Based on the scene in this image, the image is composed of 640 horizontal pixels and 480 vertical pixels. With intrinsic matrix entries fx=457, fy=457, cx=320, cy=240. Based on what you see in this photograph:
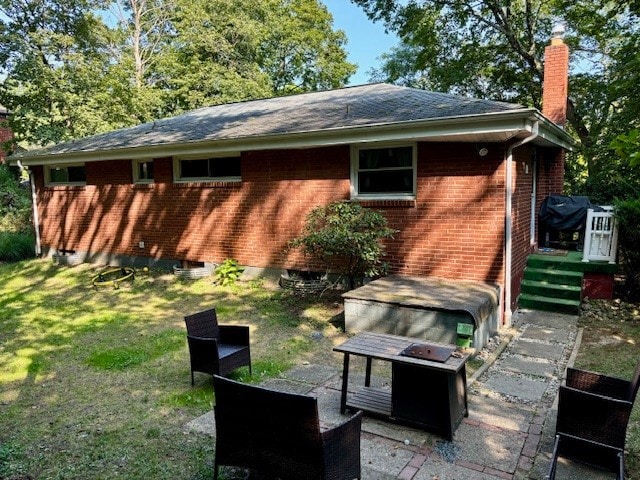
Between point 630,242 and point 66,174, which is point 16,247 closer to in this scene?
point 66,174

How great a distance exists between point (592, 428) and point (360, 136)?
5.54 metres

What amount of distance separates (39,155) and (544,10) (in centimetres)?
1856

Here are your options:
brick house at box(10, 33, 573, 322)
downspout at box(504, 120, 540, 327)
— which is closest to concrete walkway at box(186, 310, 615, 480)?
downspout at box(504, 120, 540, 327)

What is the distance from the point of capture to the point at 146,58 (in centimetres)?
2645

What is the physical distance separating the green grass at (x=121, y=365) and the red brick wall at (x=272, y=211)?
1120 mm

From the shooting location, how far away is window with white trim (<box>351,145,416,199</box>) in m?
7.98

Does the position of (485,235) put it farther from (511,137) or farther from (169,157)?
(169,157)

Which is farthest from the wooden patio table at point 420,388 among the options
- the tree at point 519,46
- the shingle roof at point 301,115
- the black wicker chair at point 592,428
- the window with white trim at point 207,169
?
the tree at point 519,46

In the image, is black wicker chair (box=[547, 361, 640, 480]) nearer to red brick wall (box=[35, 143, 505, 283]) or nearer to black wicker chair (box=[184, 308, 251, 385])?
black wicker chair (box=[184, 308, 251, 385])

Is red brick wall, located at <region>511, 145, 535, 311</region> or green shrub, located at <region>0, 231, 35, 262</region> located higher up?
red brick wall, located at <region>511, 145, 535, 311</region>

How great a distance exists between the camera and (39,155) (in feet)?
39.7

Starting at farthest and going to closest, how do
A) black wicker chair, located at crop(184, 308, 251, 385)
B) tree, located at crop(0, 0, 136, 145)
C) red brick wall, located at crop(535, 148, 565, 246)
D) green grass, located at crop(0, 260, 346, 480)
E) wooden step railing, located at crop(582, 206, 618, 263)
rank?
tree, located at crop(0, 0, 136, 145) → red brick wall, located at crop(535, 148, 565, 246) → wooden step railing, located at crop(582, 206, 618, 263) → black wicker chair, located at crop(184, 308, 251, 385) → green grass, located at crop(0, 260, 346, 480)

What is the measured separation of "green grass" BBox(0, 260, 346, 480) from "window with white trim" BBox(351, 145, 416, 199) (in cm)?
216

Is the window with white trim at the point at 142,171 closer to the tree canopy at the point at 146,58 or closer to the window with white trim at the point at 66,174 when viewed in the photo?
the window with white trim at the point at 66,174
